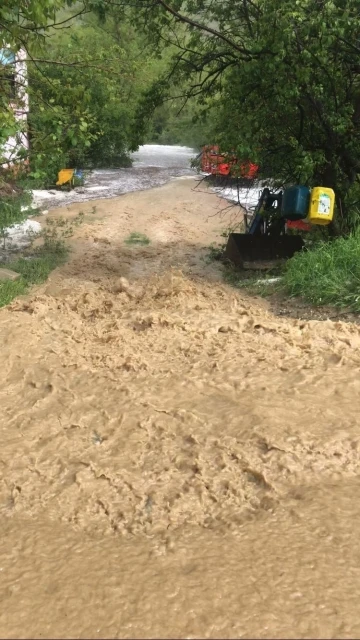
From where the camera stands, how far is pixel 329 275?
791 centimetres

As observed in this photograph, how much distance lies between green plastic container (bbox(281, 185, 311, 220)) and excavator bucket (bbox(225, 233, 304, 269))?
3.05 ft

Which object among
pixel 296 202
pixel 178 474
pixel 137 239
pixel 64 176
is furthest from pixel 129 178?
pixel 178 474

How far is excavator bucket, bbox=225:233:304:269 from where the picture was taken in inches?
386

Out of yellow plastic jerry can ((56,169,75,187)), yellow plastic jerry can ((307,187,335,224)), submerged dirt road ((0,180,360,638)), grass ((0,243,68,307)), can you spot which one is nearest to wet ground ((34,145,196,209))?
yellow plastic jerry can ((56,169,75,187))

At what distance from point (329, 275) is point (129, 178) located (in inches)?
614

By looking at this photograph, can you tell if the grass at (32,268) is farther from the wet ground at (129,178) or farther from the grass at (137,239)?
the wet ground at (129,178)

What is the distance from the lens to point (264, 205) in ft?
33.0

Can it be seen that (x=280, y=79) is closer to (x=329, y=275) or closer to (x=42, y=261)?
(x=329, y=275)

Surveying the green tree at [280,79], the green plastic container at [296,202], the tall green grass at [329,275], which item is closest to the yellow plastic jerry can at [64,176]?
the green tree at [280,79]

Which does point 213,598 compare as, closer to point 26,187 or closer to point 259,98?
point 259,98

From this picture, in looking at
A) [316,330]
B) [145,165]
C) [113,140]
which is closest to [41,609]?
[316,330]

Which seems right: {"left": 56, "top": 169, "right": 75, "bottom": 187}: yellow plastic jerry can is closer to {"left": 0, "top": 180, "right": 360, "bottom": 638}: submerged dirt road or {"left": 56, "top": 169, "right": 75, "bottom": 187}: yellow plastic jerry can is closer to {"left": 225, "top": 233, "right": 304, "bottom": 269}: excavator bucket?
{"left": 225, "top": 233, "right": 304, "bottom": 269}: excavator bucket

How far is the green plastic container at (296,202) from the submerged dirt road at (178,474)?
2.25 m

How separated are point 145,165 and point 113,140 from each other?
2845 millimetres
